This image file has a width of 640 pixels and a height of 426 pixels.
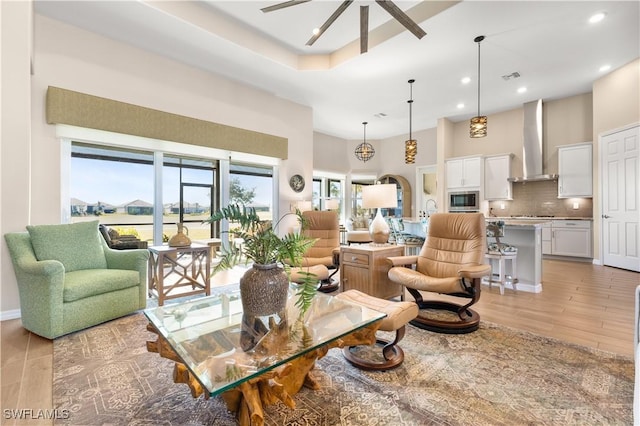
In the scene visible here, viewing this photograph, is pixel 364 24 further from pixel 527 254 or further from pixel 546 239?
pixel 546 239

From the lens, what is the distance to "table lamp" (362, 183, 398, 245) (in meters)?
3.38

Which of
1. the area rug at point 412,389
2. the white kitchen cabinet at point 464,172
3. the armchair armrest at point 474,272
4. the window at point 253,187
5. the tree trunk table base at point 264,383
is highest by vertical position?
the white kitchen cabinet at point 464,172

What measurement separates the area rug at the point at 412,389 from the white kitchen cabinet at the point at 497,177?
5.37 meters

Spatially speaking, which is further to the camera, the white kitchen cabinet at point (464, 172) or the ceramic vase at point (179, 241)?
the white kitchen cabinet at point (464, 172)

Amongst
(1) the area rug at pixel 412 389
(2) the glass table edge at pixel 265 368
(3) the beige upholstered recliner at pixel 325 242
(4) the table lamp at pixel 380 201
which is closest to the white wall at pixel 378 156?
(3) the beige upholstered recliner at pixel 325 242

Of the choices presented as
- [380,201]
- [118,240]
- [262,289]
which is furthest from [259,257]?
[118,240]

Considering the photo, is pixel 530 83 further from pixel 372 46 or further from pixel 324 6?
pixel 324 6

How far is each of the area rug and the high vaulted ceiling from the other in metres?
3.53

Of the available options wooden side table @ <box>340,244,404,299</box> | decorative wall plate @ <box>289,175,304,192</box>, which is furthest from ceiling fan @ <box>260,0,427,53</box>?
decorative wall plate @ <box>289,175,304,192</box>

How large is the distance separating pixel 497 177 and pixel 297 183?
478 cm

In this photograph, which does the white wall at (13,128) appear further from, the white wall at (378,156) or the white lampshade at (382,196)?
the white wall at (378,156)

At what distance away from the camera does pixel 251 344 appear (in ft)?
4.90

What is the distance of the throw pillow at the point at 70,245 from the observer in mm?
2689

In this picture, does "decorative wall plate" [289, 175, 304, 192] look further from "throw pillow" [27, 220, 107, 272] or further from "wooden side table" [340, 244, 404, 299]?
"throw pillow" [27, 220, 107, 272]
